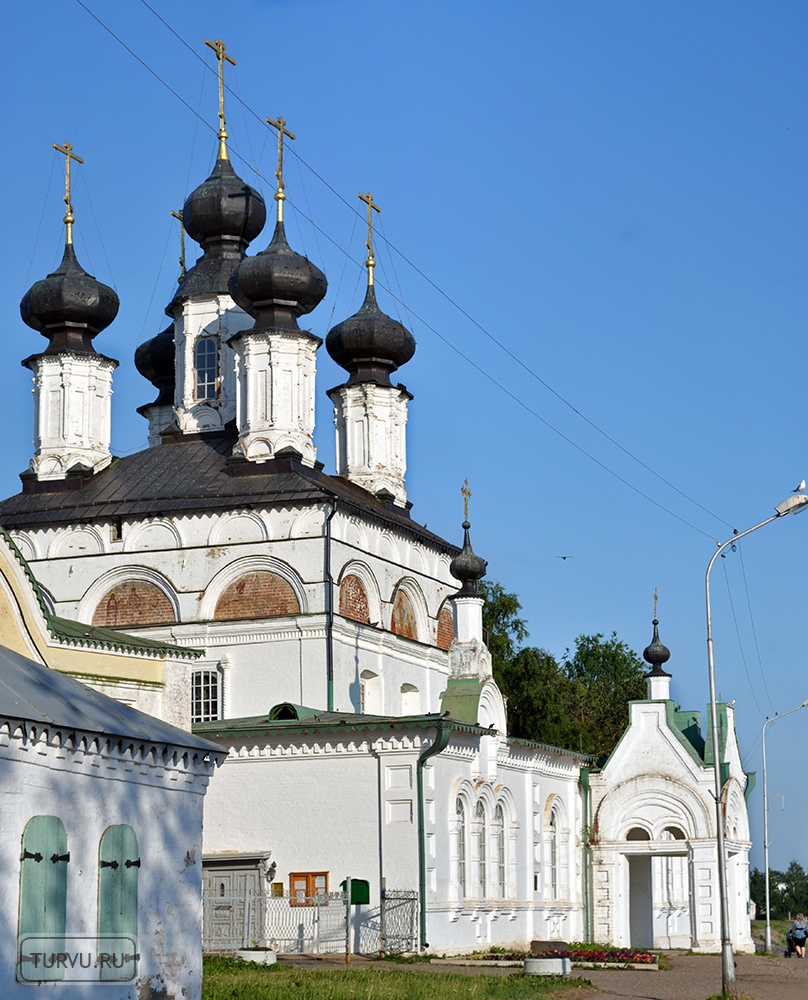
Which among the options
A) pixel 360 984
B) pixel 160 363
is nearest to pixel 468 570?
pixel 360 984

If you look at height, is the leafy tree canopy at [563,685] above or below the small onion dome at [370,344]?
below

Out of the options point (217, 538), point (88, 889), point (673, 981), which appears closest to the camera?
point (88, 889)

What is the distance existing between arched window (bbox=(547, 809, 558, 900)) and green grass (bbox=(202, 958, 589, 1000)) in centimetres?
845

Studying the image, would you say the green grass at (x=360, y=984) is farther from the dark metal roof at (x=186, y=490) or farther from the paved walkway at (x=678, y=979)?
the dark metal roof at (x=186, y=490)

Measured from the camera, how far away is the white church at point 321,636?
70.7ft

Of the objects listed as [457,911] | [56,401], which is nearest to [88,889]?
[457,911]

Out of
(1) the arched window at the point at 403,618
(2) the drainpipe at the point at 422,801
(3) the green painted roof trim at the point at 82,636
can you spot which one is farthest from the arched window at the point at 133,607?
(3) the green painted roof trim at the point at 82,636

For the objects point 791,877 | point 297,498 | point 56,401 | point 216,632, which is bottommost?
point 791,877

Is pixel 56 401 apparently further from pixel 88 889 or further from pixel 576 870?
pixel 88 889

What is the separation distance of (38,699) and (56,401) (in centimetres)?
2042

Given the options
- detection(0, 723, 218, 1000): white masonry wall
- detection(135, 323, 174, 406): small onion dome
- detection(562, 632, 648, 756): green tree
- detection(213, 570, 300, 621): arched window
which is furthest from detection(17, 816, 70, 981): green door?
detection(562, 632, 648, 756): green tree

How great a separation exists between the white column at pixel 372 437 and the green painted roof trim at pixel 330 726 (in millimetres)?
10352

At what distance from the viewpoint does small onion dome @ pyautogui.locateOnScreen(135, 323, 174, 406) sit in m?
35.7

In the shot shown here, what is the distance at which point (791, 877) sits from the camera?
270 feet
